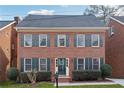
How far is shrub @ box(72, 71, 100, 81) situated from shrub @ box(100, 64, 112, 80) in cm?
20

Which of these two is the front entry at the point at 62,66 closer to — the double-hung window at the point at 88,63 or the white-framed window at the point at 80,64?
the white-framed window at the point at 80,64

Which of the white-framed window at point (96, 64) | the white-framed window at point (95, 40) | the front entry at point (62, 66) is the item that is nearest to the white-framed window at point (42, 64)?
the front entry at point (62, 66)

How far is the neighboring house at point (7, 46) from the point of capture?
440 inches

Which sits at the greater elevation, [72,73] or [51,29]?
[51,29]

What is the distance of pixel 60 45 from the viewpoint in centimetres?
1300

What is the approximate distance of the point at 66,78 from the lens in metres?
12.2

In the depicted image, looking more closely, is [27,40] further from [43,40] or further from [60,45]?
[60,45]

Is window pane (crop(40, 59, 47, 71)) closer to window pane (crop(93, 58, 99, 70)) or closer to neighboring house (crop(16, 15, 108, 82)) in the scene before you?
neighboring house (crop(16, 15, 108, 82))

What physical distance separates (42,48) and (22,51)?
82 centimetres

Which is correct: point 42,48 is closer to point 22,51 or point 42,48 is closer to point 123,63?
point 22,51

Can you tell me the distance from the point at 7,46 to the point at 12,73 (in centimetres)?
113
